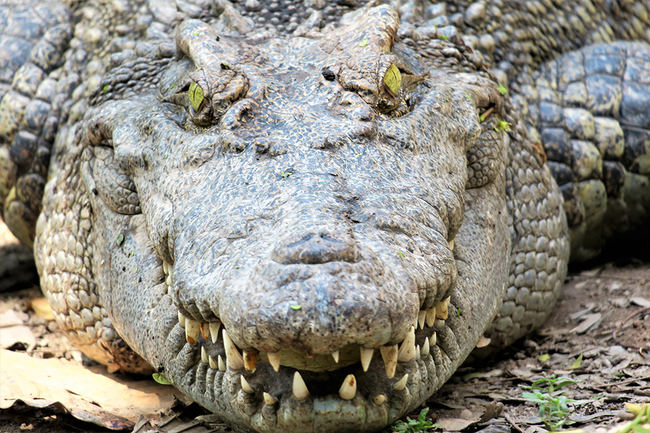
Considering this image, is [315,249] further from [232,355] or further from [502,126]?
[502,126]

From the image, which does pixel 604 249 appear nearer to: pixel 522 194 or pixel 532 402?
pixel 522 194

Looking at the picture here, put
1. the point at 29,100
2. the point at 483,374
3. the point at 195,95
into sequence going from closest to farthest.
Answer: the point at 195,95
the point at 483,374
the point at 29,100

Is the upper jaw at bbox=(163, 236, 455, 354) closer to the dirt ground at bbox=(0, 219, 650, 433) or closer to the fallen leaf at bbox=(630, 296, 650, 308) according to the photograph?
the dirt ground at bbox=(0, 219, 650, 433)

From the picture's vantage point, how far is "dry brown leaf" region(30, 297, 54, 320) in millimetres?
4500

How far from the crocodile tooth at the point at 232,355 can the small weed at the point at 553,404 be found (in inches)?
42.5

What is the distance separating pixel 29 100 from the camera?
4457mm

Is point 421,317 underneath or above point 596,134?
above

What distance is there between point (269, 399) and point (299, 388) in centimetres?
13

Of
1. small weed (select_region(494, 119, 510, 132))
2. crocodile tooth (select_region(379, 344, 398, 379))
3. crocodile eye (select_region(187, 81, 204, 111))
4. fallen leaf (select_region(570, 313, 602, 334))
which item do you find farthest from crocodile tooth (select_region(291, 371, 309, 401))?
fallen leaf (select_region(570, 313, 602, 334))

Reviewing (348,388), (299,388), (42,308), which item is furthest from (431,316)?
(42,308)

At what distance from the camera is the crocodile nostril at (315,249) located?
228 centimetres

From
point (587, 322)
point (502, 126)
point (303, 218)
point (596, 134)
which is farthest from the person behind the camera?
point (596, 134)

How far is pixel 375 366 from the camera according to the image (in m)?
2.64

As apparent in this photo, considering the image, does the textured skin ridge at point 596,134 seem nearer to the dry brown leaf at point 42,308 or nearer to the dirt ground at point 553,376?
the dirt ground at point 553,376
